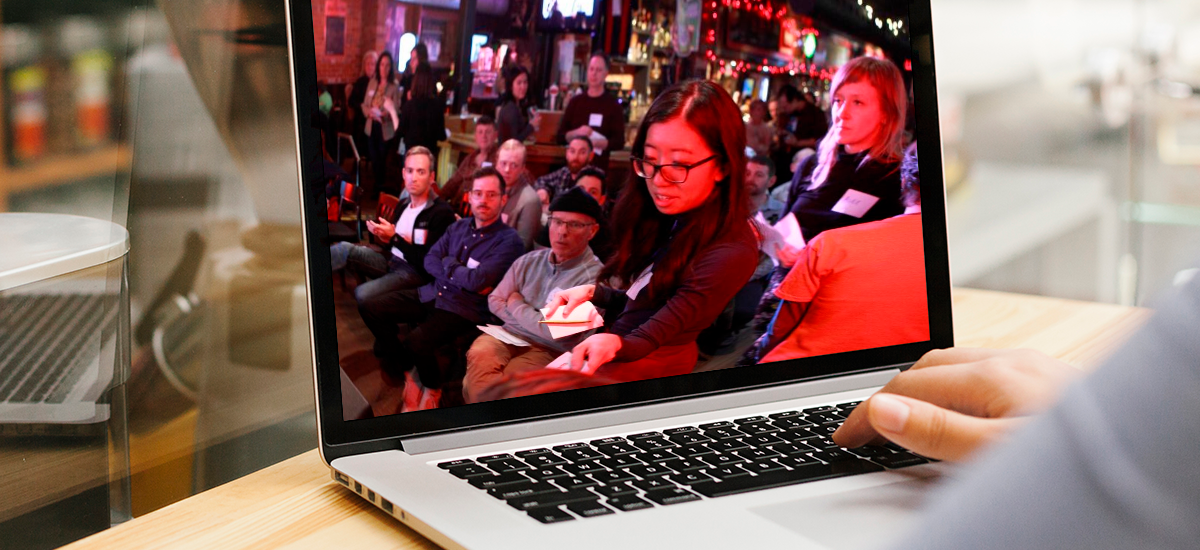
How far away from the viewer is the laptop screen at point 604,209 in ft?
1.98

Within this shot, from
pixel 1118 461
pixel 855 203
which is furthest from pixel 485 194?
pixel 1118 461

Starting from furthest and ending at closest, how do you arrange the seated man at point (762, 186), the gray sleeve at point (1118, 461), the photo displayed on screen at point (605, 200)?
1. the seated man at point (762, 186)
2. the photo displayed on screen at point (605, 200)
3. the gray sleeve at point (1118, 461)

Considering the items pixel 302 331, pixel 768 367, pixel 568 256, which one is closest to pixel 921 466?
pixel 768 367

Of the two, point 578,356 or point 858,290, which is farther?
point 858,290

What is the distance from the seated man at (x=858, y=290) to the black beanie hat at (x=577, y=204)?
0.18 meters

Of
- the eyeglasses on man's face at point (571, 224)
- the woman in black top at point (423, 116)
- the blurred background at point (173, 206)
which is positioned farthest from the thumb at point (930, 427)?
the woman in black top at point (423, 116)

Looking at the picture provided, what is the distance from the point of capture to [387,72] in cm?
60

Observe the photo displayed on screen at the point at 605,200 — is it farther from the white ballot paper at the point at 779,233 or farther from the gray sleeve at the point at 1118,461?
the gray sleeve at the point at 1118,461

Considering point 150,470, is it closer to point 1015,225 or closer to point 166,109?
point 166,109

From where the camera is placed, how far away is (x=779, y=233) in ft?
2.45

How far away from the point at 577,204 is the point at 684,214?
3.7 inches

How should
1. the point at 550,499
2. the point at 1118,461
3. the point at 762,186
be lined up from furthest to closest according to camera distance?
the point at 762,186, the point at 550,499, the point at 1118,461

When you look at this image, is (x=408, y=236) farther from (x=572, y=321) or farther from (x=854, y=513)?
(x=854, y=513)

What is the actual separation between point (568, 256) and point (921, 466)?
289 millimetres
